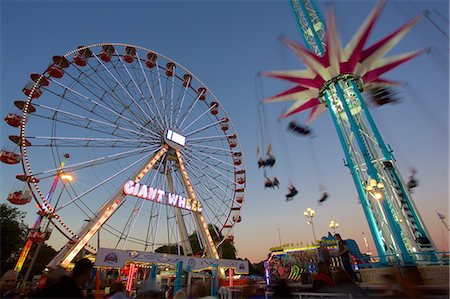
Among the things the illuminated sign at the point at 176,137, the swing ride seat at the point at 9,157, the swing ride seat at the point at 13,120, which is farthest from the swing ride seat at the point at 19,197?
the illuminated sign at the point at 176,137

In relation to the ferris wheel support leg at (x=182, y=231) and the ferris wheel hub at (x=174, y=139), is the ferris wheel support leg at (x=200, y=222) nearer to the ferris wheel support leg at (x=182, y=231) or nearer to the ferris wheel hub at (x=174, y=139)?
the ferris wheel hub at (x=174, y=139)

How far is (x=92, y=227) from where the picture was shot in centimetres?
1169

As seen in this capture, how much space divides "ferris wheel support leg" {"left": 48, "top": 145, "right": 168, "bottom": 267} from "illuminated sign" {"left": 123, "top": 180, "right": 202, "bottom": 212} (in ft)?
1.26

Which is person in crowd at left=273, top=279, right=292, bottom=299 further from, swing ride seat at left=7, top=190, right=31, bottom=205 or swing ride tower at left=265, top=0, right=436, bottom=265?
swing ride seat at left=7, top=190, right=31, bottom=205

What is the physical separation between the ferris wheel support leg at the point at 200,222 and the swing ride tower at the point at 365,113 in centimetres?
815

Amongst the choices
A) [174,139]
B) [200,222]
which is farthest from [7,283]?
[174,139]

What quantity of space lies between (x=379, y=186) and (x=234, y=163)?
12.7 m

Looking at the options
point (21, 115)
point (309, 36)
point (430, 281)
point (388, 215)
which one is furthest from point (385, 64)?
point (21, 115)

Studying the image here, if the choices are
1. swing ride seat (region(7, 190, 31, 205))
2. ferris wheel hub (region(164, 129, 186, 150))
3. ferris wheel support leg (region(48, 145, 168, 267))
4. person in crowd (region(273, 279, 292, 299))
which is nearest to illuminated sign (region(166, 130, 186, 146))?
ferris wheel hub (region(164, 129, 186, 150))

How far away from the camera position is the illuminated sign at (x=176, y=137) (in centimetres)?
1662

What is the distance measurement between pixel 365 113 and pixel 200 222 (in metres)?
11.9

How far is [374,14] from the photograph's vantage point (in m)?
9.25

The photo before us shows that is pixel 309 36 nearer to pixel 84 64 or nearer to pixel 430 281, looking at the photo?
pixel 430 281

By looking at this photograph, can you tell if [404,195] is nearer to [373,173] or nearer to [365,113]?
[373,173]
